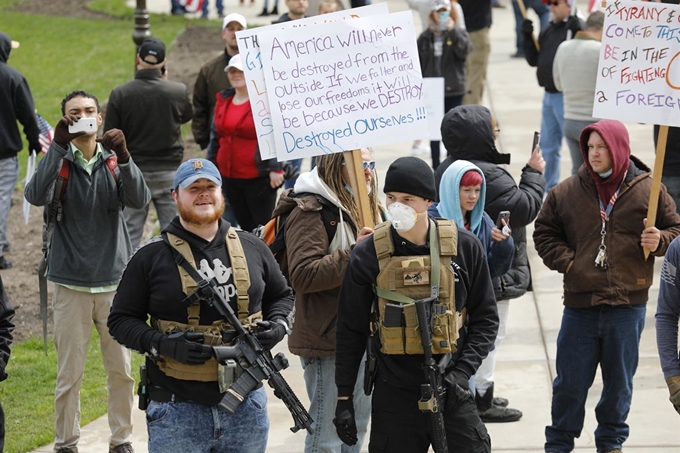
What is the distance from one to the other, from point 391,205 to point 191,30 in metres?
16.6

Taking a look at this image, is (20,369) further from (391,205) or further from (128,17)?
(128,17)

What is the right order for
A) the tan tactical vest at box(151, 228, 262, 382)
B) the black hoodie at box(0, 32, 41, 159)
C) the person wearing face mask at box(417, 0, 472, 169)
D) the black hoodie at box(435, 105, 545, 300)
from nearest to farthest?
1. the tan tactical vest at box(151, 228, 262, 382)
2. the black hoodie at box(435, 105, 545, 300)
3. the black hoodie at box(0, 32, 41, 159)
4. the person wearing face mask at box(417, 0, 472, 169)

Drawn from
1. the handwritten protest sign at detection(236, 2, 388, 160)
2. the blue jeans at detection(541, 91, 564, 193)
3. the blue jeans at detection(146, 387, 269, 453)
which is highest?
the handwritten protest sign at detection(236, 2, 388, 160)

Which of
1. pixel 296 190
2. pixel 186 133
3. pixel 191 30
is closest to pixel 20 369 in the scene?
pixel 296 190

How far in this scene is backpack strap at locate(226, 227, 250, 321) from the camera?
4992 mm

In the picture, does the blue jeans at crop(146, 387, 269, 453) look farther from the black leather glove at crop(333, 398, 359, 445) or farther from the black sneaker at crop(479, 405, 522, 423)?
the black sneaker at crop(479, 405, 522, 423)

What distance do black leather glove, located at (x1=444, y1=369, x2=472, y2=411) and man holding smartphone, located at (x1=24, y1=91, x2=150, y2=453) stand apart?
2.20m

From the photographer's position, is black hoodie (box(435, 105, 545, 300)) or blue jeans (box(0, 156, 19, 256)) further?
blue jeans (box(0, 156, 19, 256))

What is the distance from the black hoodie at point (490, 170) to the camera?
6.66 m

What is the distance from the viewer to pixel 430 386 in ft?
16.3

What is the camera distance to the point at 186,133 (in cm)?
1496

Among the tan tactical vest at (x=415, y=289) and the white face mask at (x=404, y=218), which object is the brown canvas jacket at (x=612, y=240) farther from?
the white face mask at (x=404, y=218)

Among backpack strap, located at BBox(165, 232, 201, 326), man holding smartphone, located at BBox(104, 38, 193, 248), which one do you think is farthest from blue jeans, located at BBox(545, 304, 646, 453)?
man holding smartphone, located at BBox(104, 38, 193, 248)

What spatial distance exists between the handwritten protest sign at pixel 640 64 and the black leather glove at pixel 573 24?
4.91m
